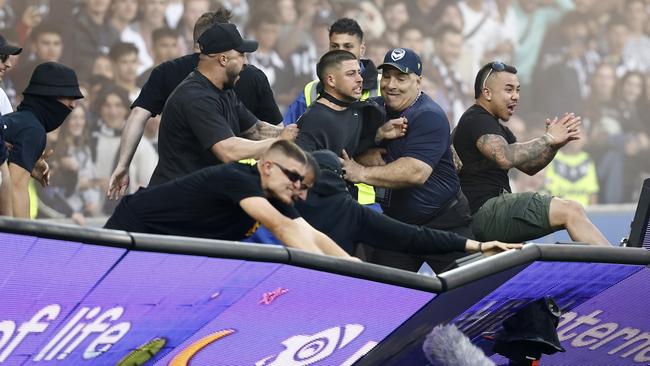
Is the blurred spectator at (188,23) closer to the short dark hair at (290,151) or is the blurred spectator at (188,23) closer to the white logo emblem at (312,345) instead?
the short dark hair at (290,151)

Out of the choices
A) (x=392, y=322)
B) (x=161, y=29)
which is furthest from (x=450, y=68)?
(x=392, y=322)

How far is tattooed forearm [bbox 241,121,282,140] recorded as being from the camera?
7629mm

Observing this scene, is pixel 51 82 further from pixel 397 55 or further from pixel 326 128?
pixel 397 55

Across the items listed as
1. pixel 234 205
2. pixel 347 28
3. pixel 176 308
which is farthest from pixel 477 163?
pixel 176 308

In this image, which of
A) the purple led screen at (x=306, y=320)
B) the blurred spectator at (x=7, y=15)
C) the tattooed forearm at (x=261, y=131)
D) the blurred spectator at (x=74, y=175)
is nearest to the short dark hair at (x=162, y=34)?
the blurred spectator at (x=74, y=175)

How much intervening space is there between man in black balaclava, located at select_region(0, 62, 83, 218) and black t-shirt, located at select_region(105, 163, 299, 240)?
0.70m

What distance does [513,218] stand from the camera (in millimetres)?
7590

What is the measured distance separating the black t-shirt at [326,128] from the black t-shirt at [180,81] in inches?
32.1

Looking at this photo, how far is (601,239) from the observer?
7297mm

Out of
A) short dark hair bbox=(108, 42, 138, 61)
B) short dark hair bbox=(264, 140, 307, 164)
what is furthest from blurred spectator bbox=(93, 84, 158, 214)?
short dark hair bbox=(264, 140, 307, 164)

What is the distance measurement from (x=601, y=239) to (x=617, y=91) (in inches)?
360

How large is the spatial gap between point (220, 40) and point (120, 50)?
4.92 meters

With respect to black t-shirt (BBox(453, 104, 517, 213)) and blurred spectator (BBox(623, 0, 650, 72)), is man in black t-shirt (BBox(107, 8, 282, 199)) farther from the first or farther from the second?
blurred spectator (BBox(623, 0, 650, 72))

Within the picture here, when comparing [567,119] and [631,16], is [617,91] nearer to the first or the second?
[631,16]
